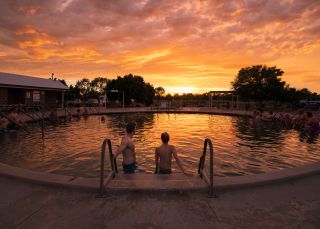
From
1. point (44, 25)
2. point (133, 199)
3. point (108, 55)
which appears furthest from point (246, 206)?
point (108, 55)

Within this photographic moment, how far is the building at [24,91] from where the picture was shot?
2488 centimetres

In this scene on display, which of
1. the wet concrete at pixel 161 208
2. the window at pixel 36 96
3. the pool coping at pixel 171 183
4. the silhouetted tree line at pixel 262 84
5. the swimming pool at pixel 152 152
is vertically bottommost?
the swimming pool at pixel 152 152

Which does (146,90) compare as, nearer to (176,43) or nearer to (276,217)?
(176,43)

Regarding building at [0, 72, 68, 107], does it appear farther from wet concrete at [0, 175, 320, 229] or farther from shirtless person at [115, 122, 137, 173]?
wet concrete at [0, 175, 320, 229]

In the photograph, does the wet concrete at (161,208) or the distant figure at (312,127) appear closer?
the wet concrete at (161,208)

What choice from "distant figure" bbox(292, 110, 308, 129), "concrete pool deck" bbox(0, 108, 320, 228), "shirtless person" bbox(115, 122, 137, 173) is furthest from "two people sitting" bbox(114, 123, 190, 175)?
"distant figure" bbox(292, 110, 308, 129)

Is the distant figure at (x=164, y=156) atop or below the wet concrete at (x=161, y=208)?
atop

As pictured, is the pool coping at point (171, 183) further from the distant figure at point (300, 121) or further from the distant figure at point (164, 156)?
the distant figure at point (300, 121)

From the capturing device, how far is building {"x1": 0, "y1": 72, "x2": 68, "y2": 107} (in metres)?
24.9

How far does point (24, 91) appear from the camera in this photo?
2789 centimetres

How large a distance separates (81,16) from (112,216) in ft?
51.8

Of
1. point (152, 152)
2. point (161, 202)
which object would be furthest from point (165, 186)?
point (152, 152)

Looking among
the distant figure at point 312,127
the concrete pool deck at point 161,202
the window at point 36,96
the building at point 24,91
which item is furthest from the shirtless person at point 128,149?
the window at point 36,96

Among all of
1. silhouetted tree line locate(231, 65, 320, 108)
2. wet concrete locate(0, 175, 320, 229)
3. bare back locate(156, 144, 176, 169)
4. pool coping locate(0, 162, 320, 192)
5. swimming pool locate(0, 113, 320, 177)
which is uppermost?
silhouetted tree line locate(231, 65, 320, 108)
